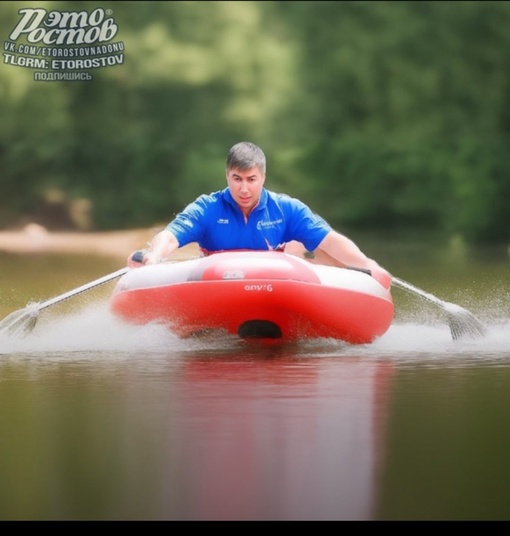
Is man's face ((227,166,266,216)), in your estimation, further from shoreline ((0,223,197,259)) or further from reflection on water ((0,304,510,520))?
shoreline ((0,223,197,259))

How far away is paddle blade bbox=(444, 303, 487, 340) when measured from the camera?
18.5 feet

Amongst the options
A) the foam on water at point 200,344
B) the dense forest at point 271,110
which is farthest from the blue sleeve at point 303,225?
the dense forest at point 271,110

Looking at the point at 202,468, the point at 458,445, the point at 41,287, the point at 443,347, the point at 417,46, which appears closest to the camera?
the point at 202,468

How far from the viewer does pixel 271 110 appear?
56.6ft

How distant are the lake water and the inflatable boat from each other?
0.23ft

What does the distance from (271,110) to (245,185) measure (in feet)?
39.4

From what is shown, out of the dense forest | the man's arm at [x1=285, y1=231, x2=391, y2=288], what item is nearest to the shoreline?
the dense forest

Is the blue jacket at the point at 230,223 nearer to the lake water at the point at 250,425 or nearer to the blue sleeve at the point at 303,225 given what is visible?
the blue sleeve at the point at 303,225

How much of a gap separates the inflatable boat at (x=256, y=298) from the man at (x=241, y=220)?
15cm

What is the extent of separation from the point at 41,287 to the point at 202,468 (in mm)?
5184

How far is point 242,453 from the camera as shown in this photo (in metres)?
3.42

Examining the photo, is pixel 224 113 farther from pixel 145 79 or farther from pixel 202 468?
pixel 202 468

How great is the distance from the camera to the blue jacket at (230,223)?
5.40m
